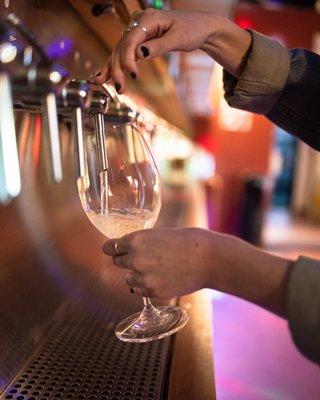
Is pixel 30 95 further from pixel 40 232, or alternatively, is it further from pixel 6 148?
pixel 40 232

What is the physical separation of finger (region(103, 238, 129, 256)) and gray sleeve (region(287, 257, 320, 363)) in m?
0.16

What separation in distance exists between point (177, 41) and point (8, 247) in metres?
0.37

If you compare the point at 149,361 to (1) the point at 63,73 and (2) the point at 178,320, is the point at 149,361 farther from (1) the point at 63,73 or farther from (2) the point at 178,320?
(1) the point at 63,73

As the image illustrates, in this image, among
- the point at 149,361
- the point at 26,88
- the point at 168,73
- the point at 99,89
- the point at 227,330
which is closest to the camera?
the point at 26,88

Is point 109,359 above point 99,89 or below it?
below

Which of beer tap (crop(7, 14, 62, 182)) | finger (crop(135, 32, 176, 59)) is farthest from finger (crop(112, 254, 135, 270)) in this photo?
finger (crop(135, 32, 176, 59))

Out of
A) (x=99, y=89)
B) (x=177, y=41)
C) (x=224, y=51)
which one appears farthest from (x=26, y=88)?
(x=224, y=51)

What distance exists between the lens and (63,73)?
332 mm

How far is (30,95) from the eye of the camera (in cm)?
31

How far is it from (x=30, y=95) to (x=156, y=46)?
22 centimetres

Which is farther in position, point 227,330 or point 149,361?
point 227,330

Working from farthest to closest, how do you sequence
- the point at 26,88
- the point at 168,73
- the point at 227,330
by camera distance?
1. the point at 168,73
2. the point at 227,330
3. the point at 26,88

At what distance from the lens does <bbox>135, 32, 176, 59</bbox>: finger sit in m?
0.46

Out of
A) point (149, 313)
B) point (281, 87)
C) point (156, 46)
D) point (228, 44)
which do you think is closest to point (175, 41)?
point (156, 46)
